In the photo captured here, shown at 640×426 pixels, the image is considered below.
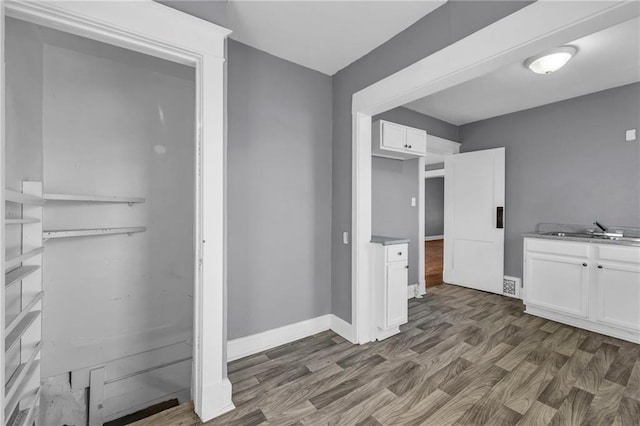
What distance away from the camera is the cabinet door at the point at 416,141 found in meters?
3.29

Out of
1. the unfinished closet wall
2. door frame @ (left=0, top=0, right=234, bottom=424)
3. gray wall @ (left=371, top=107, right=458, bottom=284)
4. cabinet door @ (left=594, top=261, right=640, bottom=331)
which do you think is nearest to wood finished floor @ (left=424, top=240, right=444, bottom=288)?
gray wall @ (left=371, top=107, right=458, bottom=284)

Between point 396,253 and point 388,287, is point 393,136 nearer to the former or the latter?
point 396,253

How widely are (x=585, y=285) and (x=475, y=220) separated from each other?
1.52 metres

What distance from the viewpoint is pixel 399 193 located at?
3.80m

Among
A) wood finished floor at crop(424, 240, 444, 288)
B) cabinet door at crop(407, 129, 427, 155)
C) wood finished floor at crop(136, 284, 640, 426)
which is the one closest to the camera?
wood finished floor at crop(136, 284, 640, 426)

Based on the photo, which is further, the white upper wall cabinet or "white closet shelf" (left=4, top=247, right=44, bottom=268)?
the white upper wall cabinet

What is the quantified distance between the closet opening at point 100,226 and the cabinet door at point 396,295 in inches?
71.4

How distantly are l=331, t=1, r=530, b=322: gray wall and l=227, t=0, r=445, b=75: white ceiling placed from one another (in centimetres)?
8

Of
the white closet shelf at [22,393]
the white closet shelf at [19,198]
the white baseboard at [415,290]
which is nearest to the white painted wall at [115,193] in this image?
the white closet shelf at [22,393]

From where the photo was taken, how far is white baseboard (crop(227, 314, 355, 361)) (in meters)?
2.38

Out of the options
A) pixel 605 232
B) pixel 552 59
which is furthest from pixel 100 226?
pixel 605 232

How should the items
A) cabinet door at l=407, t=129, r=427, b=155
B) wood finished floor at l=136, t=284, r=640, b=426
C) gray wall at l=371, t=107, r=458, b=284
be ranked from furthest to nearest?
gray wall at l=371, t=107, r=458, b=284 < cabinet door at l=407, t=129, r=427, b=155 < wood finished floor at l=136, t=284, r=640, b=426

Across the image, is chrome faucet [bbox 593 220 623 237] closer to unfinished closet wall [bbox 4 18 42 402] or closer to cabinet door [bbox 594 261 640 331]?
cabinet door [bbox 594 261 640 331]

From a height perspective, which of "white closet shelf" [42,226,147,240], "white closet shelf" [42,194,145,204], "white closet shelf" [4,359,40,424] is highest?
"white closet shelf" [42,194,145,204]
